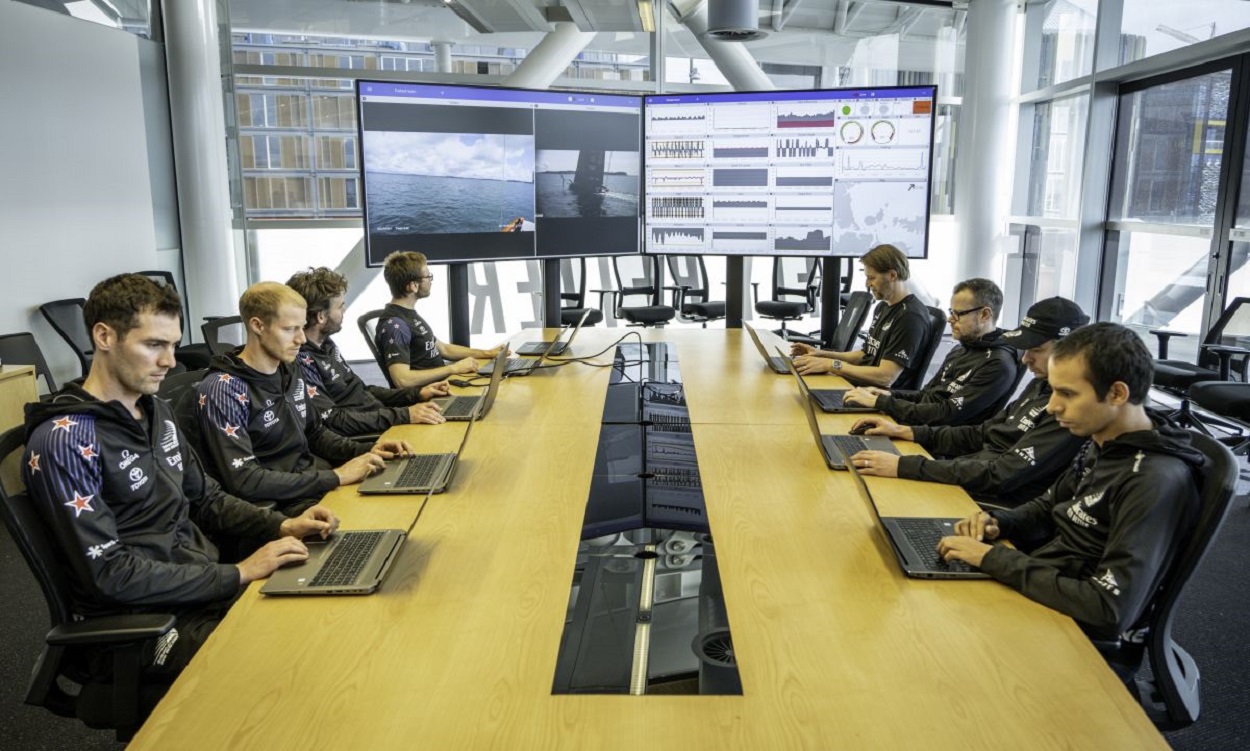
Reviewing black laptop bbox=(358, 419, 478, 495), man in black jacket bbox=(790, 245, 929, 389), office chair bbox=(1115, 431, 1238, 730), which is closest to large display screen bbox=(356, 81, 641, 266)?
man in black jacket bbox=(790, 245, 929, 389)

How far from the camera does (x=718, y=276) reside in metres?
8.56

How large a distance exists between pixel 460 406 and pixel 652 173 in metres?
2.15

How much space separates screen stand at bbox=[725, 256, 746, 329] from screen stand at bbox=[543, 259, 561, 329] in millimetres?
1004

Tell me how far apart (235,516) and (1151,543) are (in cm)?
204

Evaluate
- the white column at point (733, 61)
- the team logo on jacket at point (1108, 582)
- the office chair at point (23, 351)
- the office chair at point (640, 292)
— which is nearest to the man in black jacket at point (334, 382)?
the team logo on jacket at point (1108, 582)

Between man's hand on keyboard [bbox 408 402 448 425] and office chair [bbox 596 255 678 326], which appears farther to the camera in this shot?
office chair [bbox 596 255 678 326]

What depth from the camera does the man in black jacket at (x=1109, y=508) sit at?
169 cm

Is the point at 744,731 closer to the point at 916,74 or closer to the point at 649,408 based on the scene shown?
the point at 649,408

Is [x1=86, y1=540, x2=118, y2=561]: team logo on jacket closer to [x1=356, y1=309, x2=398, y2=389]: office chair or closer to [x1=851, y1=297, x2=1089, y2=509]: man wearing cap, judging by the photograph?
[x1=851, y1=297, x2=1089, y2=509]: man wearing cap

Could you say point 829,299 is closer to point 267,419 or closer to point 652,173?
point 652,173

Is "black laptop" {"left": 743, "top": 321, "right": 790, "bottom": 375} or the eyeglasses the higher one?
the eyeglasses

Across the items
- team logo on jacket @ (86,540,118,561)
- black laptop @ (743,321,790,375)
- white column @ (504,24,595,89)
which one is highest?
white column @ (504,24,595,89)

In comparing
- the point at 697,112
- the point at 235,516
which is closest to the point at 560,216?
the point at 697,112

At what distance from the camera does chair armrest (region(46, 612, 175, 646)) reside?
1691 mm
